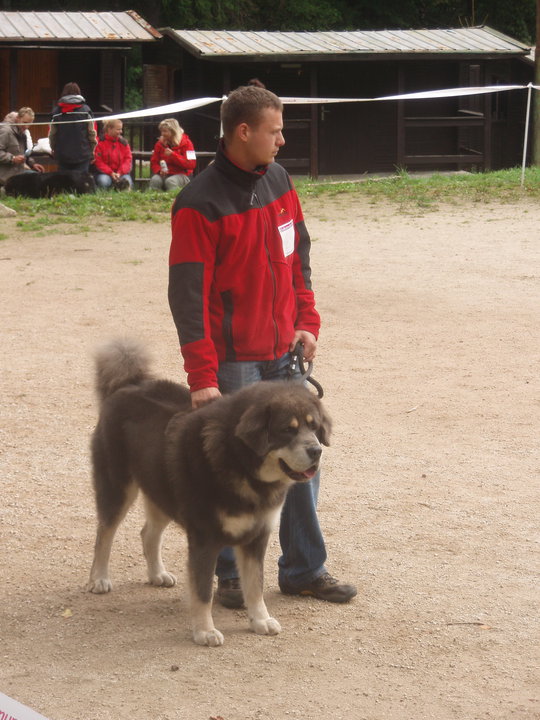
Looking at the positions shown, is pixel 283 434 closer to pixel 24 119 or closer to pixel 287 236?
pixel 287 236

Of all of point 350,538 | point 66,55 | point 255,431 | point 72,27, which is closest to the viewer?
point 255,431

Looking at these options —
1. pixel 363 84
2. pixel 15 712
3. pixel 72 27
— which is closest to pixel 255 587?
pixel 15 712

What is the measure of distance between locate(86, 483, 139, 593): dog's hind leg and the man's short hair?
5.04ft

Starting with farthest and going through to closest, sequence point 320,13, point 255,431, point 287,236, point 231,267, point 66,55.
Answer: point 320,13, point 66,55, point 287,236, point 231,267, point 255,431

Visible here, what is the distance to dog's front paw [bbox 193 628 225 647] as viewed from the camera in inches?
164

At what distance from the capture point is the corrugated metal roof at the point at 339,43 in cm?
2145

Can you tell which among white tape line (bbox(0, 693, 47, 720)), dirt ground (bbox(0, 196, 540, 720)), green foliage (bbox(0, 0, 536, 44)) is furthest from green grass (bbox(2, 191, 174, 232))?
green foliage (bbox(0, 0, 536, 44))

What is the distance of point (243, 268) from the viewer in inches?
166

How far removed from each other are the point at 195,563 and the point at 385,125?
20.9 m

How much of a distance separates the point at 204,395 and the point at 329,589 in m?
1.10

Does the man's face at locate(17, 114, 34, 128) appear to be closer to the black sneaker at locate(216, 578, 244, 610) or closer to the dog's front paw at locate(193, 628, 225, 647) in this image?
the black sneaker at locate(216, 578, 244, 610)

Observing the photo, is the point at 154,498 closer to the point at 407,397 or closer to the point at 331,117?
the point at 407,397

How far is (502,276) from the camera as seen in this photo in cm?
1173

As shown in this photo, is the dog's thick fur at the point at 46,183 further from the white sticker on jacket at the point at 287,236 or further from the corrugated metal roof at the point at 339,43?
the white sticker on jacket at the point at 287,236
